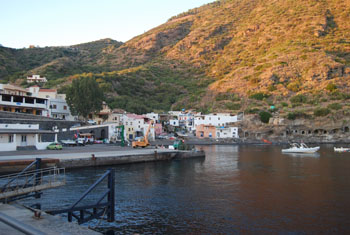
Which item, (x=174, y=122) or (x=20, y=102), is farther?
(x=174, y=122)

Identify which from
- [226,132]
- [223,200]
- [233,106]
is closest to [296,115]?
[226,132]

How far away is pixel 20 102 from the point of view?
199 feet

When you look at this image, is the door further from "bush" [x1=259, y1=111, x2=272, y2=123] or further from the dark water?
"bush" [x1=259, y1=111, x2=272, y2=123]

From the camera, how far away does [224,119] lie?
94.6m

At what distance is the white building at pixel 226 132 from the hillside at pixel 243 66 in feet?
31.6

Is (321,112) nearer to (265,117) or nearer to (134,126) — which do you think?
(265,117)

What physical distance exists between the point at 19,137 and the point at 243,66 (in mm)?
112501

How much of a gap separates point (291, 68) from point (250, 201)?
107m

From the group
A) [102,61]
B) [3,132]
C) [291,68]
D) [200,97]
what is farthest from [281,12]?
[3,132]

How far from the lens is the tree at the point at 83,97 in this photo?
2753 inches

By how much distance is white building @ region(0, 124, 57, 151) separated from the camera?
1574 inches

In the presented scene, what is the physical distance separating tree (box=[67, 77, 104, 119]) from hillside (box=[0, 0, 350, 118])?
2928 centimetres

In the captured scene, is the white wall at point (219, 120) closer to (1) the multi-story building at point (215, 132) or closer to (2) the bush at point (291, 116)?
(1) the multi-story building at point (215, 132)

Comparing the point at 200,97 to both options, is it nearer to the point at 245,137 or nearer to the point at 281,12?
the point at 245,137
